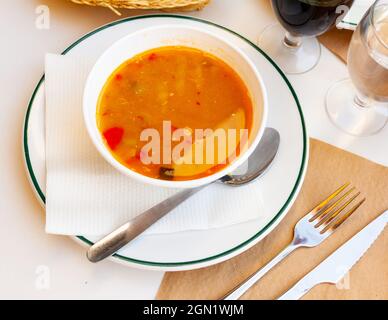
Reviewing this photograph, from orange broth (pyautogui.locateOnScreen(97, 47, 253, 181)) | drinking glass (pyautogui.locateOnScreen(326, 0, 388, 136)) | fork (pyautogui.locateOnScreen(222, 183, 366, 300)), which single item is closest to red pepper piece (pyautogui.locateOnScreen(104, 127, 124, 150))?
orange broth (pyautogui.locateOnScreen(97, 47, 253, 181))

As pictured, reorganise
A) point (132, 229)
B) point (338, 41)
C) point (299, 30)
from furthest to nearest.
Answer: point (338, 41), point (299, 30), point (132, 229)

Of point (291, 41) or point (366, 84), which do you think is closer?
point (366, 84)

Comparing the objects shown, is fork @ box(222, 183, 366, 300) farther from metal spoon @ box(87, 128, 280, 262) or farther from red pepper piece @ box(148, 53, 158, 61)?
red pepper piece @ box(148, 53, 158, 61)

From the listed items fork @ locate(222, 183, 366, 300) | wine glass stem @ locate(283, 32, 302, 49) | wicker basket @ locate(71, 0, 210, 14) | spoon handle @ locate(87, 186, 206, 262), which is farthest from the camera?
wine glass stem @ locate(283, 32, 302, 49)

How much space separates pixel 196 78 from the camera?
114cm

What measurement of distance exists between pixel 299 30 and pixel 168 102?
0.38 metres

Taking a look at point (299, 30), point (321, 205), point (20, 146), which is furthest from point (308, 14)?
point (20, 146)

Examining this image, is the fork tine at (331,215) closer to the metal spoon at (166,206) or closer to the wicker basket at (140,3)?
the metal spoon at (166,206)

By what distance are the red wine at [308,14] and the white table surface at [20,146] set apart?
0.45ft

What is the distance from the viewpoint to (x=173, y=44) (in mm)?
1180

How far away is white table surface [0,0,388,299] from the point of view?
109 cm

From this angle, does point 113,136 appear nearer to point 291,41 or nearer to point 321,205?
point 321,205

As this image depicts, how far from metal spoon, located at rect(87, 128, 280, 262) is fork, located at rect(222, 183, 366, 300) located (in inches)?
5.7

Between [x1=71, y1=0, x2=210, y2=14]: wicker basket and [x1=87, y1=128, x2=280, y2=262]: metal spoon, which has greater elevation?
[x1=71, y1=0, x2=210, y2=14]: wicker basket
